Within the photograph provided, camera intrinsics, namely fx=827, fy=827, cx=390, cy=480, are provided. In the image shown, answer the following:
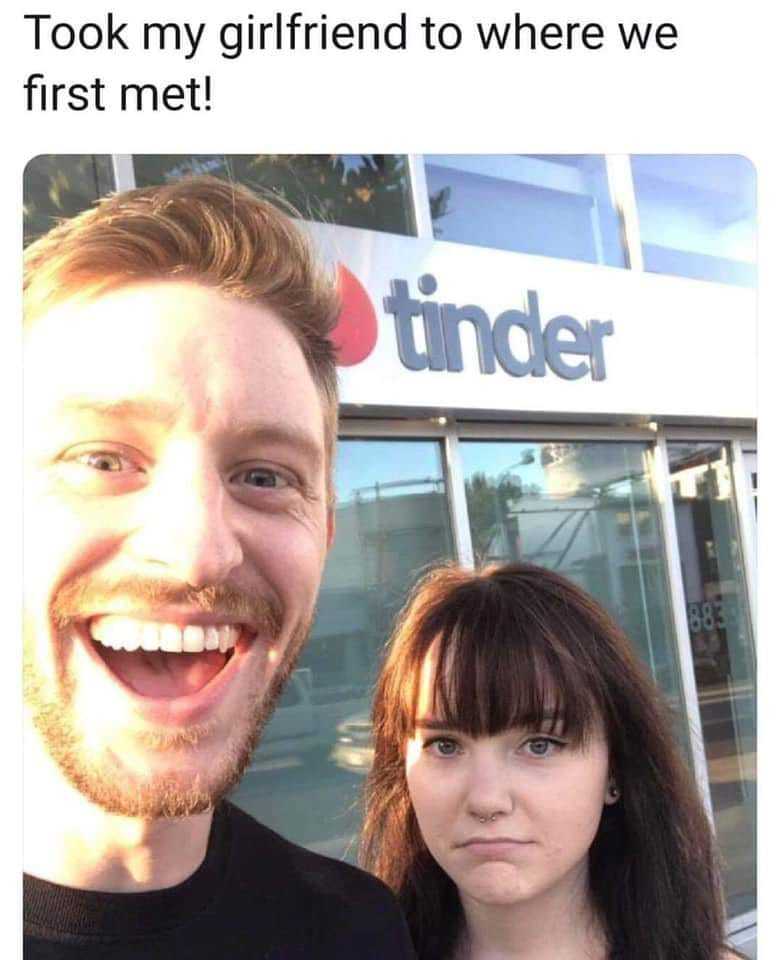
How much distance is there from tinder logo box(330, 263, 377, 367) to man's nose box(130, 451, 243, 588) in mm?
254

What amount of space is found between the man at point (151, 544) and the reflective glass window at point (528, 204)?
13.5 inches

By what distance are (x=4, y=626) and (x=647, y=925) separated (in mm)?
869

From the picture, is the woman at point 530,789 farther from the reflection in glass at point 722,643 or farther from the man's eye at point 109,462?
the man's eye at point 109,462

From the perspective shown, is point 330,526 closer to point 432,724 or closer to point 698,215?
point 432,724

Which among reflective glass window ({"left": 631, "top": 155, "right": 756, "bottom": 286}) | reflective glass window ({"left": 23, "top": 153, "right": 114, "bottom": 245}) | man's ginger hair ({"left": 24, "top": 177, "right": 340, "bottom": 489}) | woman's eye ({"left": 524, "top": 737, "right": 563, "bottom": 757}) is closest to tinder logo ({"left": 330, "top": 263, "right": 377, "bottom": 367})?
man's ginger hair ({"left": 24, "top": 177, "right": 340, "bottom": 489})

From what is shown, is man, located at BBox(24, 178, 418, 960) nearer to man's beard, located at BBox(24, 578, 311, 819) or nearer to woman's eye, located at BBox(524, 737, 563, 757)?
man's beard, located at BBox(24, 578, 311, 819)

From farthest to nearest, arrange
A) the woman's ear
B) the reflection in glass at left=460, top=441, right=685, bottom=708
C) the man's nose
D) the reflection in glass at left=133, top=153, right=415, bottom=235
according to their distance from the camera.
Answer: the reflection in glass at left=460, top=441, right=685, bottom=708 < the woman's ear < the reflection in glass at left=133, top=153, right=415, bottom=235 < the man's nose

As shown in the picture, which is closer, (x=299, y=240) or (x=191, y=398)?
(x=191, y=398)

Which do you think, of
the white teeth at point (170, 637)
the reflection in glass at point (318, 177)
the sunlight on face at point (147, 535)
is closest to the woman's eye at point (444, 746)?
the sunlight on face at point (147, 535)

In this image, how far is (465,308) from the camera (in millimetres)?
1110

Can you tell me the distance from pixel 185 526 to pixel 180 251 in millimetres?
289

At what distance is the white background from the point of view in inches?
36.0
